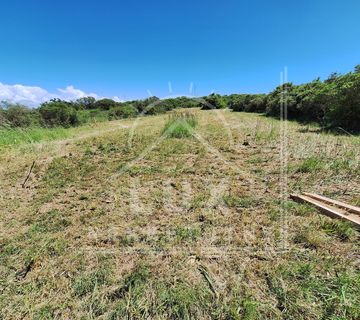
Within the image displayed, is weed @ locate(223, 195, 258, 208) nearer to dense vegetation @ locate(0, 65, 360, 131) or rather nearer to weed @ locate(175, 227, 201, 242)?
weed @ locate(175, 227, 201, 242)

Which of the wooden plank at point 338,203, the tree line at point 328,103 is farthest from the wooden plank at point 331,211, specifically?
the tree line at point 328,103

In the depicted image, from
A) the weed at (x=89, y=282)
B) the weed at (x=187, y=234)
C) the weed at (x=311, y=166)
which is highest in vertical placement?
the weed at (x=311, y=166)

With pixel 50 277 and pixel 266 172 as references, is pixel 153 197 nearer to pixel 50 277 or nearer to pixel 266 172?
pixel 50 277

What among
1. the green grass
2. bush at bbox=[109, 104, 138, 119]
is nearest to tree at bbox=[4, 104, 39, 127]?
the green grass

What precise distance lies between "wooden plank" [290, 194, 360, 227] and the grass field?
0.27 feet

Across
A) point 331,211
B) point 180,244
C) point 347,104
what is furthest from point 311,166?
point 347,104

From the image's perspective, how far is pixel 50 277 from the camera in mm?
1509

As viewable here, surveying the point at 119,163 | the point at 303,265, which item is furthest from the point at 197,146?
the point at 303,265

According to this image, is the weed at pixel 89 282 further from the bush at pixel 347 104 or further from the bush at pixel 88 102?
the bush at pixel 88 102

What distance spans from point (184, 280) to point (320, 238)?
1130 mm

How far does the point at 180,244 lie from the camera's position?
1.79 metres

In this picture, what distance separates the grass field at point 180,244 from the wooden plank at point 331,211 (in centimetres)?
8

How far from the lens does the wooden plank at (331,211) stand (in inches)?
73.5

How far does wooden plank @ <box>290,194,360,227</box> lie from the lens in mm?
1867
